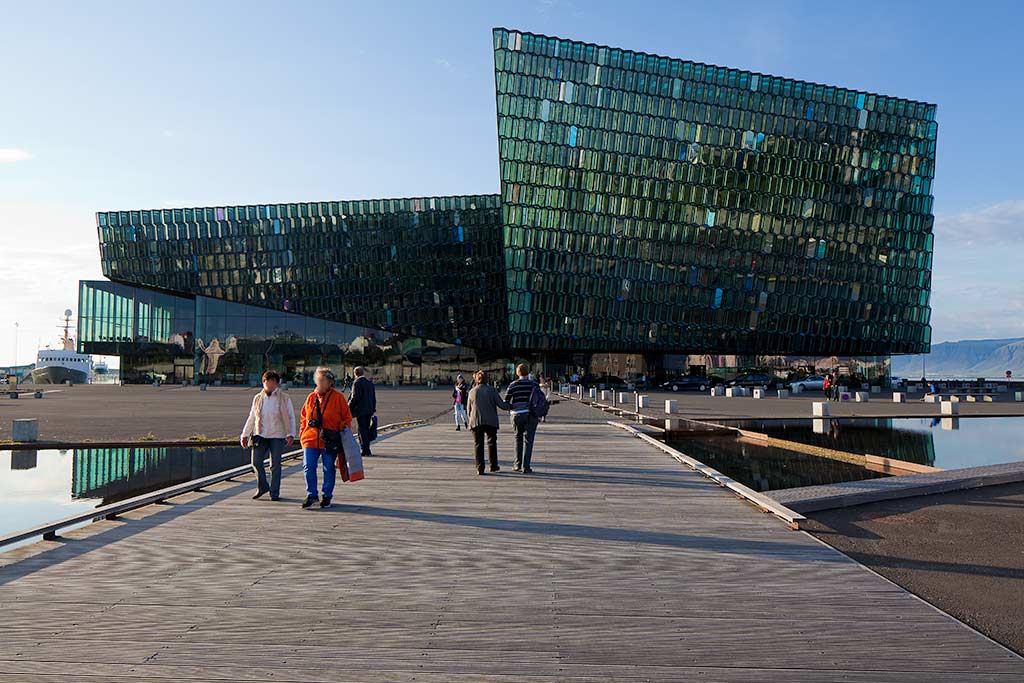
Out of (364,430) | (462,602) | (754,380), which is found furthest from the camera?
(754,380)

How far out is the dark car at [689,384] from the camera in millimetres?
82019

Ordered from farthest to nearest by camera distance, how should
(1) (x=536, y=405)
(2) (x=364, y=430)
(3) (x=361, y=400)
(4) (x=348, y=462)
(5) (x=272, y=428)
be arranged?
(2) (x=364, y=430)
(3) (x=361, y=400)
(1) (x=536, y=405)
(5) (x=272, y=428)
(4) (x=348, y=462)

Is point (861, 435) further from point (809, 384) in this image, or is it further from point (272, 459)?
point (809, 384)

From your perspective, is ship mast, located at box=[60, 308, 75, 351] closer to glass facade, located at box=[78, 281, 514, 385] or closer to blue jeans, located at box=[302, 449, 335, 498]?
glass facade, located at box=[78, 281, 514, 385]

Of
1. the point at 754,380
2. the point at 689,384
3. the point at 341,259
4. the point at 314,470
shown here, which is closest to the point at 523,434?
the point at 314,470

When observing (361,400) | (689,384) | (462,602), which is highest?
(361,400)

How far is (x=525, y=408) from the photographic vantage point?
44.1 ft

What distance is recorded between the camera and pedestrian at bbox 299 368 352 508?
1016cm

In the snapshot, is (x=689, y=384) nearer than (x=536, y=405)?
No

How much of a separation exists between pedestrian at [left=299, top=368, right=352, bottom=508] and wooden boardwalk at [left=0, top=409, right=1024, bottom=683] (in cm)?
41

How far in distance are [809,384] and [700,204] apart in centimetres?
2015

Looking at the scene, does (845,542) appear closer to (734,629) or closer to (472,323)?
(734,629)

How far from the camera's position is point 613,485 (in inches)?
484

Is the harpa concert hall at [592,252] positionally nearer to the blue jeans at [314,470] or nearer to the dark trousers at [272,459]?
the dark trousers at [272,459]
